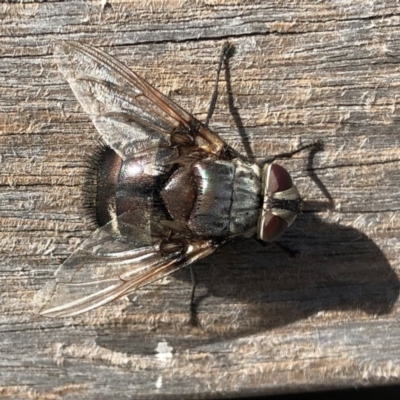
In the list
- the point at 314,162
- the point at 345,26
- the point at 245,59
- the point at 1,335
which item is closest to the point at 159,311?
the point at 1,335

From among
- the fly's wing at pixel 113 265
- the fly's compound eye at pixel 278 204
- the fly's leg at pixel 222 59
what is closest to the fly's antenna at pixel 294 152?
the fly's compound eye at pixel 278 204

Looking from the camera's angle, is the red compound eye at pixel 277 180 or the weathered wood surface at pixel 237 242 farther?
the weathered wood surface at pixel 237 242

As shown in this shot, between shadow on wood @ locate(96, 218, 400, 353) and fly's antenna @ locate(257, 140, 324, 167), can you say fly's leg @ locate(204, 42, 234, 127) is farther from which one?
shadow on wood @ locate(96, 218, 400, 353)

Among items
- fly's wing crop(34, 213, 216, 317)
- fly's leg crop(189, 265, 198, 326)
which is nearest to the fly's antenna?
fly's wing crop(34, 213, 216, 317)

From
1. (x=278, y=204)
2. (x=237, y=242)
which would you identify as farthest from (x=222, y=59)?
(x=237, y=242)

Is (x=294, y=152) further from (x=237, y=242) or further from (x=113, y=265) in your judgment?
(x=113, y=265)

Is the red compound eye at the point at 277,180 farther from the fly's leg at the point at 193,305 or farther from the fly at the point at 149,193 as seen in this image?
the fly's leg at the point at 193,305
